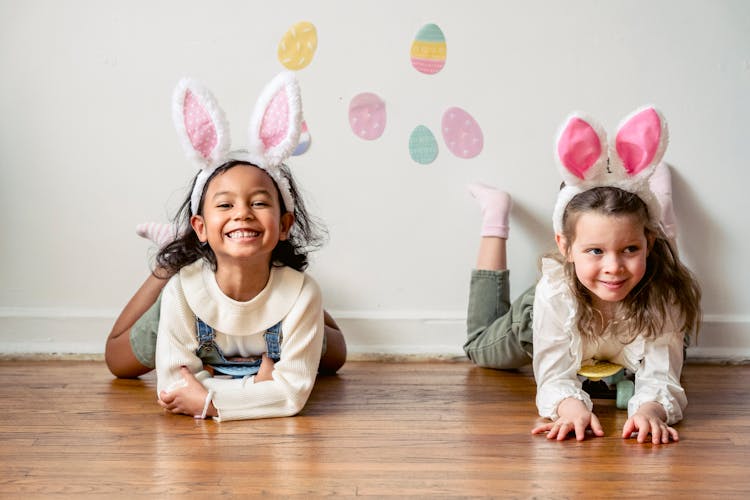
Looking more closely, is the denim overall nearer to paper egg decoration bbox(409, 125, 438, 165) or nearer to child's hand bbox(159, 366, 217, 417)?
child's hand bbox(159, 366, 217, 417)

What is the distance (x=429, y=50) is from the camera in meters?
2.06

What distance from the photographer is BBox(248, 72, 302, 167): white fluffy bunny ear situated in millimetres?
1587

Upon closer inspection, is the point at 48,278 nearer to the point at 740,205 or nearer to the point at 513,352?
the point at 513,352

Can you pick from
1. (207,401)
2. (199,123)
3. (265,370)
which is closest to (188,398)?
(207,401)

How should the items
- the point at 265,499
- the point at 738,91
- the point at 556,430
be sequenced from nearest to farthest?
the point at 265,499 < the point at 556,430 < the point at 738,91

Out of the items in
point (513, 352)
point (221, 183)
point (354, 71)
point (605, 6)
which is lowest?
point (513, 352)

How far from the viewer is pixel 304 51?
2.06m

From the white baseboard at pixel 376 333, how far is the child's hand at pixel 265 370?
1.53 feet

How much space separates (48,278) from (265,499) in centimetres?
110

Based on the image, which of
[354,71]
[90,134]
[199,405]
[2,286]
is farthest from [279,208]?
[2,286]

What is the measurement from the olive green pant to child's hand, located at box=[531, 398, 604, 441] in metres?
0.33

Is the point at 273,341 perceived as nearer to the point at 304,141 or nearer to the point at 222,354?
the point at 222,354

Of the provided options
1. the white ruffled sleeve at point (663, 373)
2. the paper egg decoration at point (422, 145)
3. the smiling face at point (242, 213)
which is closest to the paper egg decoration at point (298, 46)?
the paper egg decoration at point (422, 145)

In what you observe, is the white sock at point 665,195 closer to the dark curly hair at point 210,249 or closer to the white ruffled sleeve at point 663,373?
the white ruffled sleeve at point 663,373
